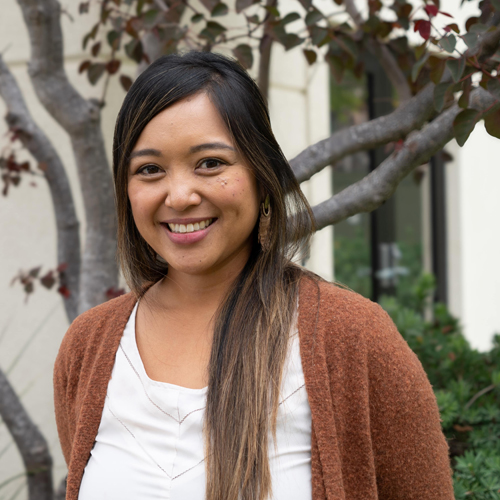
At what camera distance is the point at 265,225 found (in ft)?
5.09

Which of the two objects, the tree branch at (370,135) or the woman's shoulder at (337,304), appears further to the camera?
the tree branch at (370,135)

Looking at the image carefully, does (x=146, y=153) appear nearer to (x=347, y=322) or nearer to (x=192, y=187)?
(x=192, y=187)

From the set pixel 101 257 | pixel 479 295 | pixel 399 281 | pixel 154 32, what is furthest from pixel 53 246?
pixel 479 295

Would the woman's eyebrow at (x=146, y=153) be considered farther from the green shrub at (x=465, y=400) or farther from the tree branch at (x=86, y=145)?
the green shrub at (x=465, y=400)

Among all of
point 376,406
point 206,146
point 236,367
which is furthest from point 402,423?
point 206,146

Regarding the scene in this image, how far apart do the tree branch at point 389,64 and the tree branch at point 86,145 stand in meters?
1.05

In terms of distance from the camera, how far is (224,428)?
136 centimetres

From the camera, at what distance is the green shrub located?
182 cm

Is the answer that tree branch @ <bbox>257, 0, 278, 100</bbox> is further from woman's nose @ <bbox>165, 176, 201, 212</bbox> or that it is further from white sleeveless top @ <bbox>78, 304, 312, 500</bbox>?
white sleeveless top @ <bbox>78, 304, 312, 500</bbox>

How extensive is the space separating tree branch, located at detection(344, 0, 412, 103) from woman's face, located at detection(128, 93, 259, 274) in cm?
110

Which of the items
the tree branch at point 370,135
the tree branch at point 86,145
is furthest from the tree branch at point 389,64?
the tree branch at point 86,145

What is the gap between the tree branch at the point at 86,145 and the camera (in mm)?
2234

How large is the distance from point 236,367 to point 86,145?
1252 millimetres

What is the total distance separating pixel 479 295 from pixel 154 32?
4.16 metres
